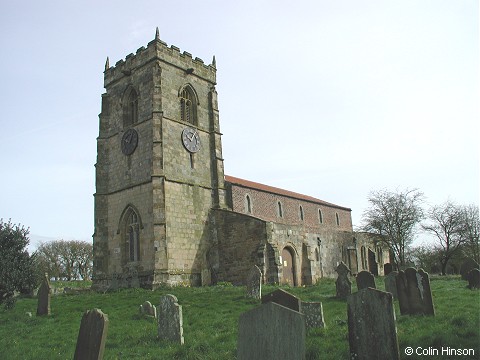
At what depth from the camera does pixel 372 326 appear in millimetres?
5980

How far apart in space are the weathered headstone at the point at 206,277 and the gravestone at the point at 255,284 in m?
8.61

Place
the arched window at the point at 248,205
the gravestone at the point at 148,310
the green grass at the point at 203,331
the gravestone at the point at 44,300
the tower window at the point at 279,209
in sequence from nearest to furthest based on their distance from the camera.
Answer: the green grass at the point at 203,331
the gravestone at the point at 148,310
the gravestone at the point at 44,300
the arched window at the point at 248,205
the tower window at the point at 279,209

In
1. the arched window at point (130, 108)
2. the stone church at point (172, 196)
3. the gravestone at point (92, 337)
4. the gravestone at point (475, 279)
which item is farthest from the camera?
the arched window at point (130, 108)

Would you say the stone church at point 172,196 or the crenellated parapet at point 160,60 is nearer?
the stone church at point 172,196

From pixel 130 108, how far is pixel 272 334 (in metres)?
24.3

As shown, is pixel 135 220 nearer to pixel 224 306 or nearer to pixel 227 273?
pixel 227 273

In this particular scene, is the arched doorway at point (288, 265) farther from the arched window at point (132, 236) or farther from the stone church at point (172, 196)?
the arched window at point (132, 236)

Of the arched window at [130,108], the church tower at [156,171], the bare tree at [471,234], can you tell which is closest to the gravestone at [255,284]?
the church tower at [156,171]

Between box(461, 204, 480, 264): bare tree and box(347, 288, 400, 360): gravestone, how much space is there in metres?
38.0

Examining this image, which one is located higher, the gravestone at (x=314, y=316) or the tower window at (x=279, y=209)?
the tower window at (x=279, y=209)

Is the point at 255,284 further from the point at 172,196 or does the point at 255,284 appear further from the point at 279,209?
the point at 279,209

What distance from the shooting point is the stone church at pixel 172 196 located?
23.5m

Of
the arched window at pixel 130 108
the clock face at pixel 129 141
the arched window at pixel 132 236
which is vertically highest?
the arched window at pixel 130 108

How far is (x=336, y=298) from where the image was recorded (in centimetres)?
1512
